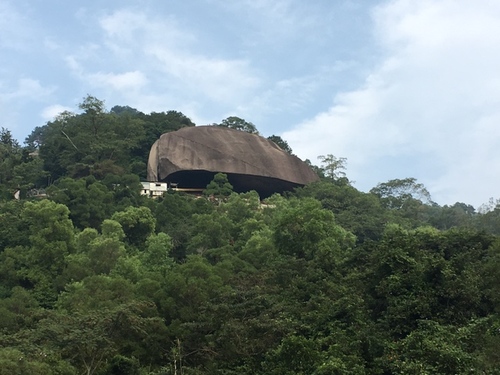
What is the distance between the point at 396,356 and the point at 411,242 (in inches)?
163

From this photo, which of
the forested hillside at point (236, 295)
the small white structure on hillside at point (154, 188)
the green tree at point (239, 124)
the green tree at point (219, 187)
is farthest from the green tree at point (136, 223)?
the green tree at point (239, 124)

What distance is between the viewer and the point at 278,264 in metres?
18.0

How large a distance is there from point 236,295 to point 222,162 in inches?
865

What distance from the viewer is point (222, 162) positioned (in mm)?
36469

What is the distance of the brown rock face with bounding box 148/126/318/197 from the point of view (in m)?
36.1

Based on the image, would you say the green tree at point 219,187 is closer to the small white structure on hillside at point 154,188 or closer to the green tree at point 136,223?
the small white structure on hillside at point 154,188

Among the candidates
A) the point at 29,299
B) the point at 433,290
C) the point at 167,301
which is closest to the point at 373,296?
the point at 433,290

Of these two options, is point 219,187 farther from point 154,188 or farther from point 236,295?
point 236,295

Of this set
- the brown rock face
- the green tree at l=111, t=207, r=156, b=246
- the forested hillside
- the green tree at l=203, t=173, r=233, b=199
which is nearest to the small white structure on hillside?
the brown rock face

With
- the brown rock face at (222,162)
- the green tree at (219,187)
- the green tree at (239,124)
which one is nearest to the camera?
the green tree at (219,187)

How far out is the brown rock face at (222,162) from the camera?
36062 millimetres

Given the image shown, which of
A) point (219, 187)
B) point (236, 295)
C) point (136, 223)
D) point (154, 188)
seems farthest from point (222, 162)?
point (236, 295)

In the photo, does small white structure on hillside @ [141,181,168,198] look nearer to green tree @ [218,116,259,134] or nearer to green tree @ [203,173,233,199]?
green tree @ [203,173,233,199]

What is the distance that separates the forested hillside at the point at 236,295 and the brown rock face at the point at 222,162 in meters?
7.61
